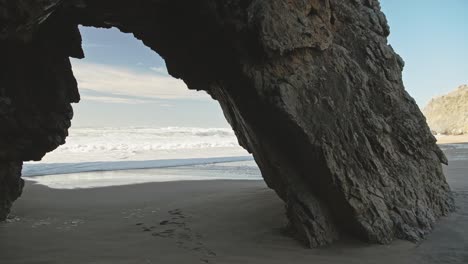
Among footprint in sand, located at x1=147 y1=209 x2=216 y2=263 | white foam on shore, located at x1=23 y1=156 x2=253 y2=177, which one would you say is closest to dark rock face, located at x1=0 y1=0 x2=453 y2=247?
footprint in sand, located at x1=147 y1=209 x2=216 y2=263

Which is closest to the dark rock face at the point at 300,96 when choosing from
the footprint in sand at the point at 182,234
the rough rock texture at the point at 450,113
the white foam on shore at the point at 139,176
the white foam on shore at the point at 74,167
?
the footprint in sand at the point at 182,234

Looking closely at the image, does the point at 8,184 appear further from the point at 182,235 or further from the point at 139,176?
the point at 139,176

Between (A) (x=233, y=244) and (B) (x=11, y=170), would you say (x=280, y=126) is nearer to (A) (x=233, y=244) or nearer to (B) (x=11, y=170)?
(A) (x=233, y=244)

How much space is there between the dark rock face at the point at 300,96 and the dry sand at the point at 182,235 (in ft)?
1.15

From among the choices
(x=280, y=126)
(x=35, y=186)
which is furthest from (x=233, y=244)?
(x=35, y=186)

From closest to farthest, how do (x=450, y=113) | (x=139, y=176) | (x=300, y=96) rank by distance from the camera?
1. (x=300, y=96)
2. (x=139, y=176)
3. (x=450, y=113)

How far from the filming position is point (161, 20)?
233 inches

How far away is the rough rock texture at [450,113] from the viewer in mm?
50625

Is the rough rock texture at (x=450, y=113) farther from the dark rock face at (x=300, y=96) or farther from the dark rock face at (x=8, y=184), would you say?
the dark rock face at (x=8, y=184)

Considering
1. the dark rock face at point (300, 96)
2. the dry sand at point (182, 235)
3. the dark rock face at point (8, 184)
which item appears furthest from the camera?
the dark rock face at point (8, 184)

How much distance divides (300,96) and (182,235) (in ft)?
8.98

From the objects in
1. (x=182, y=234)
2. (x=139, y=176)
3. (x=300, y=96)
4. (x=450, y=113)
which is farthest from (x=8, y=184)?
(x=450, y=113)

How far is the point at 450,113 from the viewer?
54.2 m

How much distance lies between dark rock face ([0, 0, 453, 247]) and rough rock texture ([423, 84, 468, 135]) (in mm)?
49986
